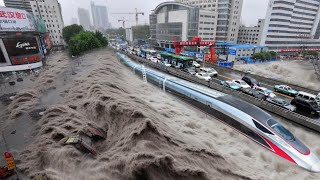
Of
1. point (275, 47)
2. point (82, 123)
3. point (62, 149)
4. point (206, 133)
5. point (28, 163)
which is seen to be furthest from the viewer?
point (275, 47)

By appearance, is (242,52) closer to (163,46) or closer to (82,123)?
(163,46)

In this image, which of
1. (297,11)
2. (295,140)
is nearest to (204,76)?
(295,140)

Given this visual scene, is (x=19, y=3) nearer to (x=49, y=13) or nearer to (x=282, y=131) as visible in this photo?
(x=49, y=13)

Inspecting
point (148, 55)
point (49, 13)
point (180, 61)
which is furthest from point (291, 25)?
point (49, 13)

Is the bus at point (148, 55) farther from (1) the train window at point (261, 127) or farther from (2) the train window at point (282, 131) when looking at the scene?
(2) the train window at point (282, 131)

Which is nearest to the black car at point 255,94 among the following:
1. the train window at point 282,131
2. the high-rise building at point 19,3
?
the train window at point 282,131

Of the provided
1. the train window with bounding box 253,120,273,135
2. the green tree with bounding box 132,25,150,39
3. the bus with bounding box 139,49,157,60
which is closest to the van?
the train window with bounding box 253,120,273,135
